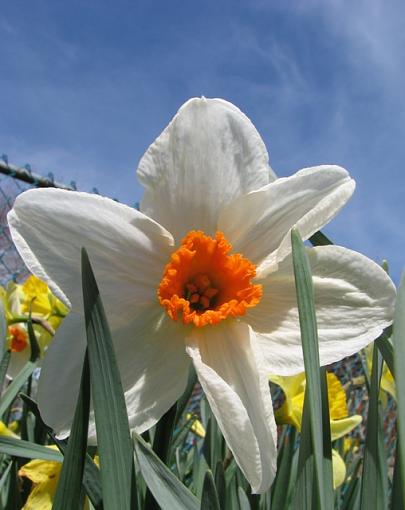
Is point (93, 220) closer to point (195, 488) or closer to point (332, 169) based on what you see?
point (332, 169)

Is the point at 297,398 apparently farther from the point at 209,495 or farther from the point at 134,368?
the point at 209,495

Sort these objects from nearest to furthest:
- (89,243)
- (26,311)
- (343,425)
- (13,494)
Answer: (89,243) → (13,494) → (343,425) → (26,311)

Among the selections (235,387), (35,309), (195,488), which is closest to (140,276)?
(235,387)

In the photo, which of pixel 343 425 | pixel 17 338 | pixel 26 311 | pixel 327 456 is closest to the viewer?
pixel 327 456

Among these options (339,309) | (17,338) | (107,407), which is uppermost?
(17,338)

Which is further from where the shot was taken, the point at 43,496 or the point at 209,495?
the point at 43,496

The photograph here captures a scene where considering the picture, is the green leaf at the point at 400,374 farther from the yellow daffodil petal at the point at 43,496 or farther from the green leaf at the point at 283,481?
the yellow daffodil petal at the point at 43,496

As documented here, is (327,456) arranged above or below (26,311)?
below

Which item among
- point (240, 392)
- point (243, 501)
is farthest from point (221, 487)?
point (240, 392)
